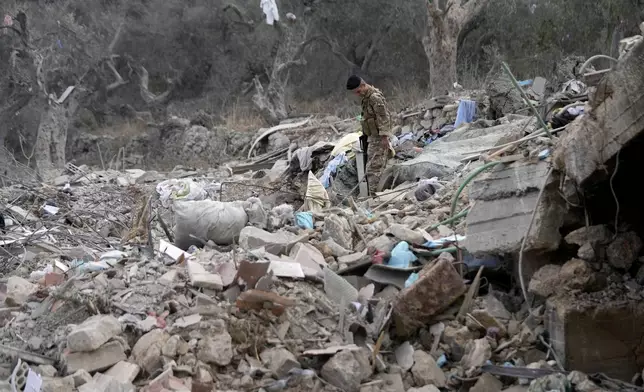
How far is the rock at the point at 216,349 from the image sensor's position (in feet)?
12.7

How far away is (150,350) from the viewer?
385 cm

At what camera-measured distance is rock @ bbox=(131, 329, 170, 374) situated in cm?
381

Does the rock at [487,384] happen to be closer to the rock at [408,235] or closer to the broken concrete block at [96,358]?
the rock at [408,235]

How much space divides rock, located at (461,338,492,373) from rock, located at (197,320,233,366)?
135 centimetres

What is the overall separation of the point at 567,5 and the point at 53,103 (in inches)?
516

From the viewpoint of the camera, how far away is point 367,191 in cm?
900

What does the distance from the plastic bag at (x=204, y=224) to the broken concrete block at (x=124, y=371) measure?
2116 mm

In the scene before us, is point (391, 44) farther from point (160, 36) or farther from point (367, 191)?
point (367, 191)

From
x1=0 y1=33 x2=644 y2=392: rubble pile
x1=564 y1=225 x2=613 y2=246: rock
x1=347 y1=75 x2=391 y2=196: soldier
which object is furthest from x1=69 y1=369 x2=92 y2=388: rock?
x1=347 y1=75 x2=391 y2=196: soldier

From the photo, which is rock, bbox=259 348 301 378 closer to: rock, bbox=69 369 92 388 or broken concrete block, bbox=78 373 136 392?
broken concrete block, bbox=78 373 136 392

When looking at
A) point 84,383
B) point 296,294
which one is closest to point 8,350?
point 84,383

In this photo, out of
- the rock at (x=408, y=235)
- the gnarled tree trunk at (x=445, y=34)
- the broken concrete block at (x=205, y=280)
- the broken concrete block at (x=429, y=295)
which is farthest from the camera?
the gnarled tree trunk at (x=445, y=34)

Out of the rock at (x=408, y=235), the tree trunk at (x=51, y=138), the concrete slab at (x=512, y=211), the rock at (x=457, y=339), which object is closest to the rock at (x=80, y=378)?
the rock at (x=457, y=339)

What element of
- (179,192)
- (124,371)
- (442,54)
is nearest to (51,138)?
(179,192)
